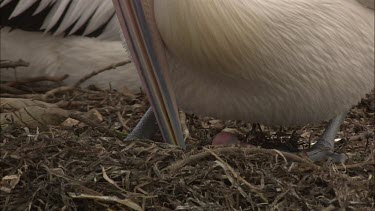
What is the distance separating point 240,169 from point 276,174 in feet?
0.30

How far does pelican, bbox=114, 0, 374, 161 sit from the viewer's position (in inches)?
93.4

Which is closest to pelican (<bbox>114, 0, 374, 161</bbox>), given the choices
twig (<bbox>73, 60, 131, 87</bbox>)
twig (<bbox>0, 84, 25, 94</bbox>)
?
twig (<bbox>73, 60, 131, 87</bbox>)

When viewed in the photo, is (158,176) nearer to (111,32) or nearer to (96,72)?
(96,72)

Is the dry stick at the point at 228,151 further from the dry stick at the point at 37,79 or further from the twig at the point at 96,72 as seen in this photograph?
the dry stick at the point at 37,79

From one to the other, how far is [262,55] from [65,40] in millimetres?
1602

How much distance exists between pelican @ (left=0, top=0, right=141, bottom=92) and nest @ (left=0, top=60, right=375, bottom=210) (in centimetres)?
119

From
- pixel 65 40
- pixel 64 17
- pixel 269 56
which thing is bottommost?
pixel 65 40

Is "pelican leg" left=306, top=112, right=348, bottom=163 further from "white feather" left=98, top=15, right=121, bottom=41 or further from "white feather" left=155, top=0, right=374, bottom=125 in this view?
"white feather" left=98, top=15, right=121, bottom=41

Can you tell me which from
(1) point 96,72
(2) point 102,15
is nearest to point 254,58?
(1) point 96,72

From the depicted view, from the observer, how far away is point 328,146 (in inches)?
109

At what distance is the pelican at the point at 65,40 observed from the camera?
12.5 feet

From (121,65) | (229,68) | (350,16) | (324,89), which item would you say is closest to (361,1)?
(350,16)

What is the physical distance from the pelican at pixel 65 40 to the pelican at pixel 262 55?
1078mm

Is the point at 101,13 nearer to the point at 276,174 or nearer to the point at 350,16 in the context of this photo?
the point at 350,16
